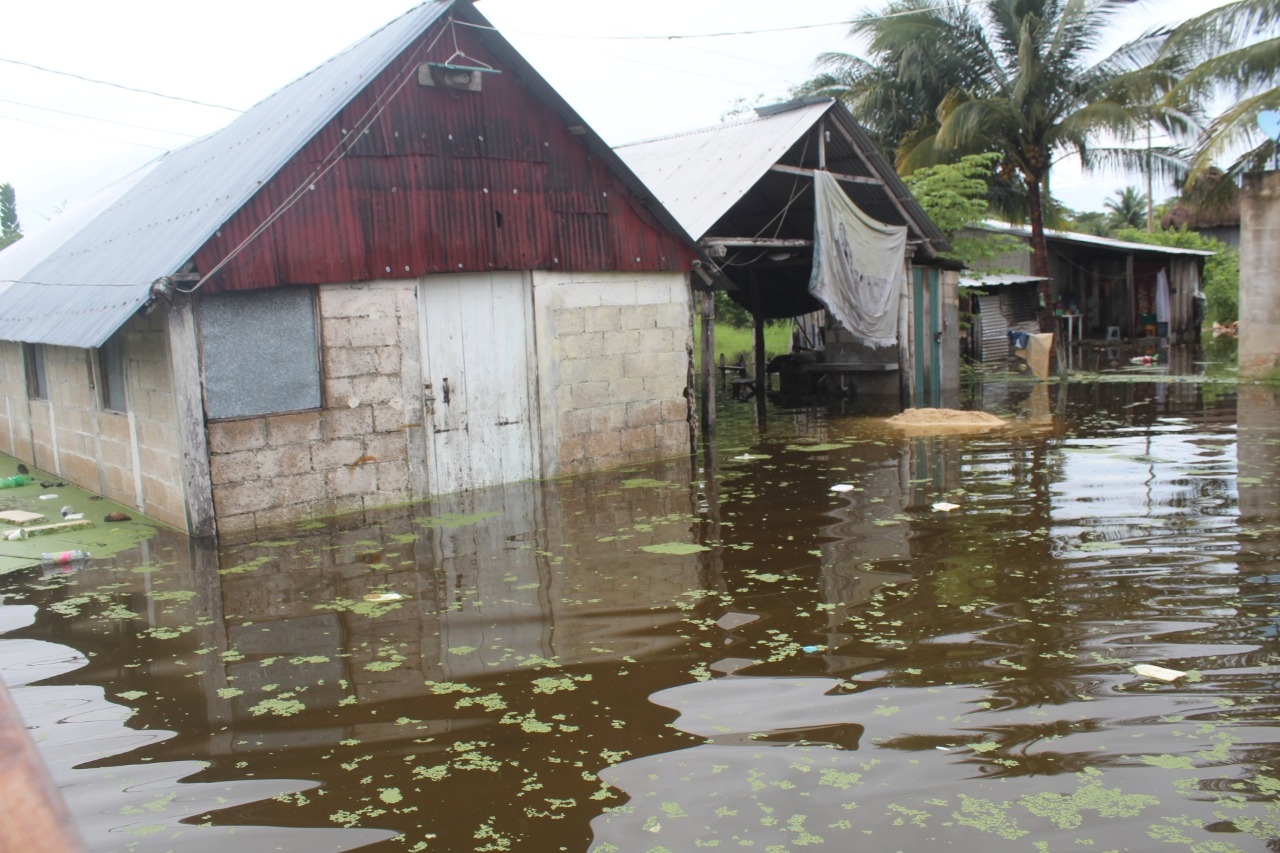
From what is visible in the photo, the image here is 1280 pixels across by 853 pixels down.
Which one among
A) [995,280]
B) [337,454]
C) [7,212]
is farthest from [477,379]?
[7,212]

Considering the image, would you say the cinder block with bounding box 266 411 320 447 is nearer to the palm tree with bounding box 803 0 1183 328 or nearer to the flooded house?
the palm tree with bounding box 803 0 1183 328

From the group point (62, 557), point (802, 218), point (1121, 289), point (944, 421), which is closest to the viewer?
point (62, 557)

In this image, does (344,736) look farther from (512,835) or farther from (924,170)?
(924,170)

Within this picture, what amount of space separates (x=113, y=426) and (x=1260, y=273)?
18591 mm

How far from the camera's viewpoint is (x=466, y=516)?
33.1 feet

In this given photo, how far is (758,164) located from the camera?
49.8 feet

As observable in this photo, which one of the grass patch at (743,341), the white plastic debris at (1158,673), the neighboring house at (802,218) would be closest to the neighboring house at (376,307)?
the neighboring house at (802,218)

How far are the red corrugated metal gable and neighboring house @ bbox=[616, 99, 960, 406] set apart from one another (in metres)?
2.93

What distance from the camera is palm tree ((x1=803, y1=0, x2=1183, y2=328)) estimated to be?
21812 mm

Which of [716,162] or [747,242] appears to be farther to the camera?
[716,162]

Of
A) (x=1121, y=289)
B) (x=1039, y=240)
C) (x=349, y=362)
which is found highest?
(x=1039, y=240)

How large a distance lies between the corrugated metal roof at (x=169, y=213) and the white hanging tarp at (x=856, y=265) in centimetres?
731

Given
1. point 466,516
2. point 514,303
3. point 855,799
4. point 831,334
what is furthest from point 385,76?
point 831,334

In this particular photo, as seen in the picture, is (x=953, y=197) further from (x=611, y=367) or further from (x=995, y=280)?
(x=611, y=367)
